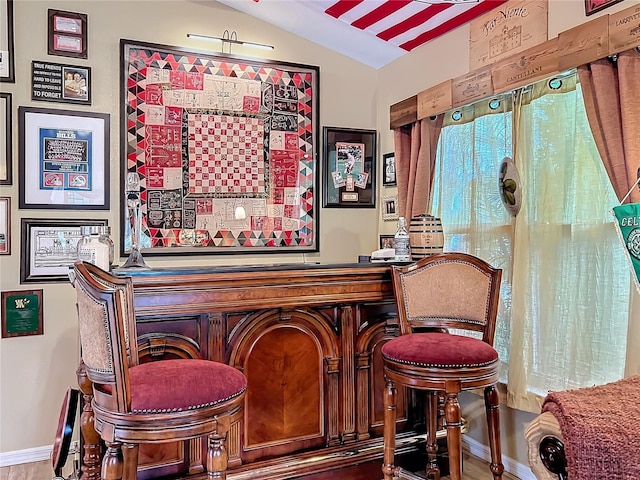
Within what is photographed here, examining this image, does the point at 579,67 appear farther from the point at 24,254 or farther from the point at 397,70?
the point at 24,254

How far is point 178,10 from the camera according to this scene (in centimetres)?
345

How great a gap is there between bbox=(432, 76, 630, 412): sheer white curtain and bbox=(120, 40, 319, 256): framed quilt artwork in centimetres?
139

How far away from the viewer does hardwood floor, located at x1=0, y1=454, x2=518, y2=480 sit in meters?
2.68

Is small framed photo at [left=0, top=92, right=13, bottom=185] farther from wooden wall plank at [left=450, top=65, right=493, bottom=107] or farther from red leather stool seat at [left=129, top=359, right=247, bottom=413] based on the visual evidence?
wooden wall plank at [left=450, top=65, right=493, bottom=107]

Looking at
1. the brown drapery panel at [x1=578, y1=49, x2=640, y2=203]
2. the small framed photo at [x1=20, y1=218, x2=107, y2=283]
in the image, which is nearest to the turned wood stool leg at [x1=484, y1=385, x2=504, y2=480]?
the brown drapery panel at [x1=578, y1=49, x2=640, y2=203]

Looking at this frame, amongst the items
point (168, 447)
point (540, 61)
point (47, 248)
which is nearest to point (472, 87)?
point (540, 61)

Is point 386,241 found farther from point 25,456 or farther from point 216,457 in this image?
point 25,456

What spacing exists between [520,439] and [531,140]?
63.7 inches

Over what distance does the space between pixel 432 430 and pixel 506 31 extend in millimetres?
2197

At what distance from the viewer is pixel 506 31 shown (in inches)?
107

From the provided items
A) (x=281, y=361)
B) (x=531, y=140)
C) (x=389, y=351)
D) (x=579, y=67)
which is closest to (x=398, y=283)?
(x=389, y=351)

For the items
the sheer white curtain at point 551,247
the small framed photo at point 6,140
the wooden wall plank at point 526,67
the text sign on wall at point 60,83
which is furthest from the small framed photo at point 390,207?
the small framed photo at point 6,140

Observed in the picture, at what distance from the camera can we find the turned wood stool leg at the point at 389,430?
7.03ft

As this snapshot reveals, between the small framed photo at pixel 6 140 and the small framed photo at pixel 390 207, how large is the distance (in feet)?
8.59
